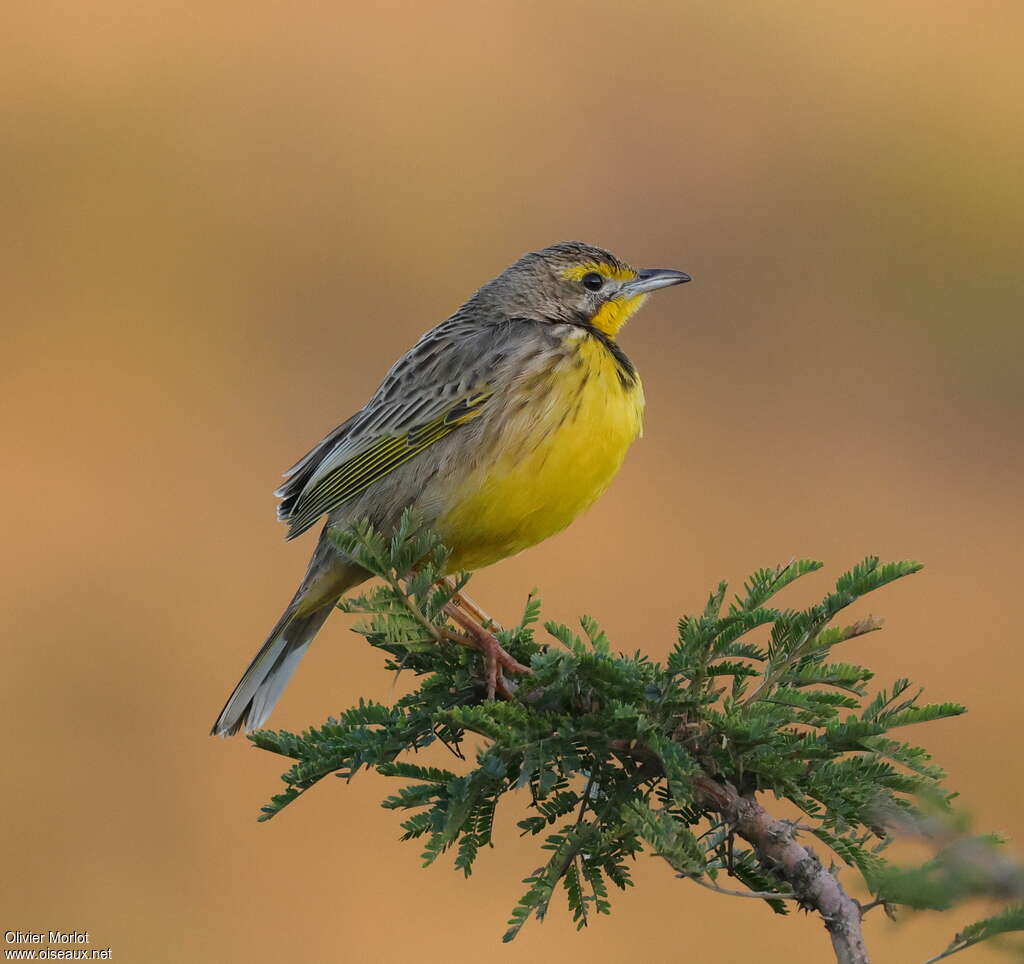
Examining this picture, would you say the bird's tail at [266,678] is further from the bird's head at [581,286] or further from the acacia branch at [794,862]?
the acacia branch at [794,862]

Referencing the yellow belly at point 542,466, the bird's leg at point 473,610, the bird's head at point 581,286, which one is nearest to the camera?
the bird's leg at point 473,610

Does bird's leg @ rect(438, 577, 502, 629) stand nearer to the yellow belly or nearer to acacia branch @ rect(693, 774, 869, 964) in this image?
the yellow belly

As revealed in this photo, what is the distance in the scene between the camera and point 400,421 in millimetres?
5172

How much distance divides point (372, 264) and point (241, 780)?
6.38 meters

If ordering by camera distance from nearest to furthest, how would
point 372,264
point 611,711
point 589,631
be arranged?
point 611,711, point 589,631, point 372,264

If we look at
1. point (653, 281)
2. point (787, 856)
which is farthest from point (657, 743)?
point (653, 281)

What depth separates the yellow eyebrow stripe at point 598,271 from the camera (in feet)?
18.9

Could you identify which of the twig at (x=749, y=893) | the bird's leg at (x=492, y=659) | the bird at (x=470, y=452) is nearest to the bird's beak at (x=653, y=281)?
the bird at (x=470, y=452)

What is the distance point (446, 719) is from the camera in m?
3.09

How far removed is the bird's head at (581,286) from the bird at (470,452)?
0.02 meters

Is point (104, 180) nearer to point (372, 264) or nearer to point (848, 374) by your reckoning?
point (372, 264)

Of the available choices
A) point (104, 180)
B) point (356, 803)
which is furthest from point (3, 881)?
point (104, 180)

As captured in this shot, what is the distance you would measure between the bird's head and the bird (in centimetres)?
2

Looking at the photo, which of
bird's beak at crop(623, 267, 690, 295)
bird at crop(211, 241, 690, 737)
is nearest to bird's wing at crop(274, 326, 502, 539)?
bird at crop(211, 241, 690, 737)
